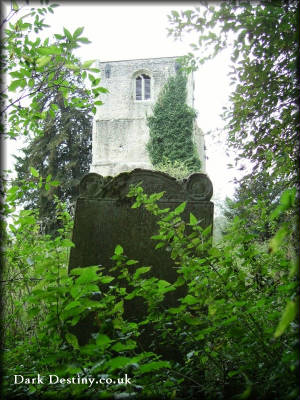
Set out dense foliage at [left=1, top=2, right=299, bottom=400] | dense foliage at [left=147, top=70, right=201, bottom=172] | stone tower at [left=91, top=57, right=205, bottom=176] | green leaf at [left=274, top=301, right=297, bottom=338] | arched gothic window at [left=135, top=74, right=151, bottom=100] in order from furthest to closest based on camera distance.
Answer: arched gothic window at [left=135, top=74, right=151, bottom=100] < stone tower at [left=91, top=57, right=205, bottom=176] < dense foliage at [left=147, top=70, right=201, bottom=172] < dense foliage at [left=1, top=2, right=299, bottom=400] < green leaf at [left=274, top=301, right=297, bottom=338]

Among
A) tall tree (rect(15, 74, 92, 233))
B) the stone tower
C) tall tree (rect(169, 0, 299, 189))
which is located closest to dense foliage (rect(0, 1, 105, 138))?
tall tree (rect(169, 0, 299, 189))

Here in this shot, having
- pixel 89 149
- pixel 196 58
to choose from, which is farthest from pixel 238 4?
pixel 89 149

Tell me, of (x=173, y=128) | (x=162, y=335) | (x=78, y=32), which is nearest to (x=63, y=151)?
(x=173, y=128)

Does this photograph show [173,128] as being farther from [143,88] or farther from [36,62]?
[36,62]

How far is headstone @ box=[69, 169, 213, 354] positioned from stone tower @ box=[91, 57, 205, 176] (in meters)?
15.8

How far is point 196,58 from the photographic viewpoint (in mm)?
2738

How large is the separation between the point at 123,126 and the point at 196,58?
17.6 metres

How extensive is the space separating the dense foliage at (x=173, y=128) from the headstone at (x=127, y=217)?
1368 centimetres

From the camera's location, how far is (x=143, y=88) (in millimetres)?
20391

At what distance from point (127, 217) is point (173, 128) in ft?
52.9

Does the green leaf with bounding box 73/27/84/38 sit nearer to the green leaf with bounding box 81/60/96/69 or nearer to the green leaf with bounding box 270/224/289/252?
the green leaf with bounding box 81/60/96/69

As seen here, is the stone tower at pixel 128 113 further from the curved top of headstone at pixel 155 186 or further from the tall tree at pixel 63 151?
the curved top of headstone at pixel 155 186

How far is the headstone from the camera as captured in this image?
2859 millimetres

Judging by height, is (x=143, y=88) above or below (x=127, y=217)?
above
